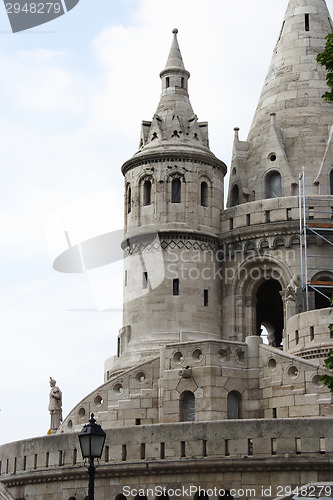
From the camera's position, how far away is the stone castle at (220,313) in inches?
1173

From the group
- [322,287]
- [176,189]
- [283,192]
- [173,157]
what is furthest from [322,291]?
[173,157]

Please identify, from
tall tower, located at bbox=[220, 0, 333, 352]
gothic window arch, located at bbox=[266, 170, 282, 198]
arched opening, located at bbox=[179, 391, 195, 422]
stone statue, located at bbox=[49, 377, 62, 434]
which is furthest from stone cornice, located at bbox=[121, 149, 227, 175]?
arched opening, located at bbox=[179, 391, 195, 422]

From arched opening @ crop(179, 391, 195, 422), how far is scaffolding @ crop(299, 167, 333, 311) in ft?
25.6

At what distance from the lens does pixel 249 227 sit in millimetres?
41438

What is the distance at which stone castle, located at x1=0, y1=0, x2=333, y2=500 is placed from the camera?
2980 centimetres

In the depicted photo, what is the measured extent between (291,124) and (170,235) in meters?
7.38

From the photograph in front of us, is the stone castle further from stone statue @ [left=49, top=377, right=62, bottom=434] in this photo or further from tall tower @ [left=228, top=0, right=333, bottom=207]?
stone statue @ [left=49, top=377, right=62, bottom=434]

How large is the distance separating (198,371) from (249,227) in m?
9.24

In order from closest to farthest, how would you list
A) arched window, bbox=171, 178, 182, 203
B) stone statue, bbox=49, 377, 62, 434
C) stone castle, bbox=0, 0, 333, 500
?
stone castle, bbox=0, 0, 333, 500 < stone statue, bbox=49, 377, 62, 434 < arched window, bbox=171, 178, 182, 203

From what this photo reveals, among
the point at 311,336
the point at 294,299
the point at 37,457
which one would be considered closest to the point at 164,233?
the point at 294,299

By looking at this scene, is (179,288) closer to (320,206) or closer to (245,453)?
(320,206)

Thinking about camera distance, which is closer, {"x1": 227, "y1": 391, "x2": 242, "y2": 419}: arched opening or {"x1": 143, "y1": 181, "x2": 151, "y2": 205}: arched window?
{"x1": 227, "y1": 391, "x2": 242, "y2": 419}: arched opening

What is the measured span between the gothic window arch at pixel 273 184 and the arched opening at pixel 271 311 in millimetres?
3468

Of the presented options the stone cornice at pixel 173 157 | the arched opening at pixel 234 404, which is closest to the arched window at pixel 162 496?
the arched opening at pixel 234 404
